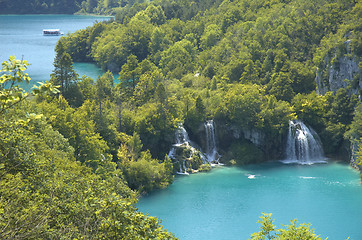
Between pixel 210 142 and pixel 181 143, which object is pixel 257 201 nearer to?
pixel 181 143

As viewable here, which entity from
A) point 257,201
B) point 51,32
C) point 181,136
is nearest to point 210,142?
point 181,136

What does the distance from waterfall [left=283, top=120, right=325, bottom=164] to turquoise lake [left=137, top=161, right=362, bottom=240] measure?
1821mm

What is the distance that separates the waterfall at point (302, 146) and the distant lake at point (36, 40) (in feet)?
93.5

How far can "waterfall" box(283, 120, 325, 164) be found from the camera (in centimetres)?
5381

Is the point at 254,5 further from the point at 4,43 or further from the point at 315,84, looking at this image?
the point at 4,43

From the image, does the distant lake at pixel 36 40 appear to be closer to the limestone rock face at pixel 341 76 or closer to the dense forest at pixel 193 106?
the dense forest at pixel 193 106

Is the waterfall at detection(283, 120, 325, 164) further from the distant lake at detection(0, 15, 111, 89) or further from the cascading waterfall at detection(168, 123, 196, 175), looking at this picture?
the distant lake at detection(0, 15, 111, 89)

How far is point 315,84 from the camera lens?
59406 mm

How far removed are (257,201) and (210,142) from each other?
12.4 m

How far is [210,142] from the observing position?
5456cm

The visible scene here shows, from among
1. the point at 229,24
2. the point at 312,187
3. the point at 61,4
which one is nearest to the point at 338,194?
the point at 312,187

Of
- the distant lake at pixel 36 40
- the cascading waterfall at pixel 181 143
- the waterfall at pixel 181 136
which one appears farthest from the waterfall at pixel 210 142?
the distant lake at pixel 36 40

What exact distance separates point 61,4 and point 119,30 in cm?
9052

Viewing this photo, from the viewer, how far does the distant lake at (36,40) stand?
89.1m
